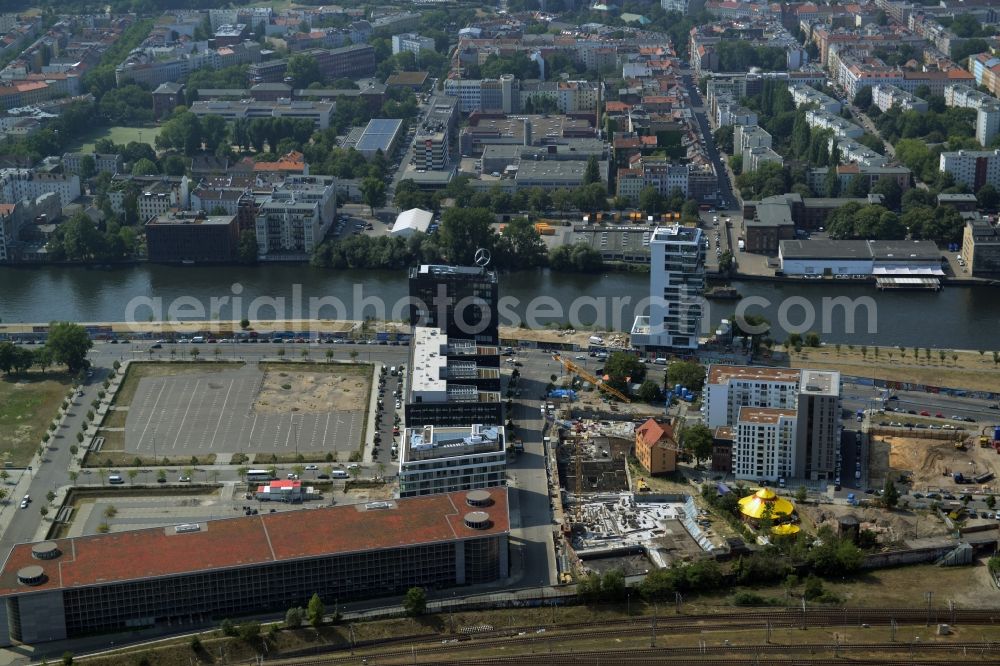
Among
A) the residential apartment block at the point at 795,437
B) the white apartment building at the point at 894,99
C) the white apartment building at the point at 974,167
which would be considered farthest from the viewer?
the white apartment building at the point at 894,99

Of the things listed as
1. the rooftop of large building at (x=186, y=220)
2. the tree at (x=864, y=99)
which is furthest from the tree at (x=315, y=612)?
the tree at (x=864, y=99)

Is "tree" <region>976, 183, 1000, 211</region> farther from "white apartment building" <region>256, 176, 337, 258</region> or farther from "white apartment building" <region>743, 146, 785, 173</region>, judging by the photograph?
"white apartment building" <region>256, 176, 337, 258</region>

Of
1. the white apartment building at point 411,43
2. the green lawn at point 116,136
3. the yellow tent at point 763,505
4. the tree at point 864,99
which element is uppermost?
the white apartment building at point 411,43

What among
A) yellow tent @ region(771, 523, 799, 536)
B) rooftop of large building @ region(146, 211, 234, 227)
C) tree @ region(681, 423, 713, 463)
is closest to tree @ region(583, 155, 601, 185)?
rooftop of large building @ region(146, 211, 234, 227)

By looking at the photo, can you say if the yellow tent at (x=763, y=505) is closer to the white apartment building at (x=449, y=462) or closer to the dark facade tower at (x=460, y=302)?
the white apartment building at (x=449, y=462)

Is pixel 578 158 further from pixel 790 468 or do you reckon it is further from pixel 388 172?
pixel 790 468

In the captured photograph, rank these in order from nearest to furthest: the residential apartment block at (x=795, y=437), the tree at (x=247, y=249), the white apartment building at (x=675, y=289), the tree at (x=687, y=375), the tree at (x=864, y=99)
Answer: the residential apartment block at (x=795, y=437) → the tree at (x=687, y=375) → the white apartment building at (x=675, y=289) → the tree at (x=247, y=249) → the tree at (x=864, y=99)

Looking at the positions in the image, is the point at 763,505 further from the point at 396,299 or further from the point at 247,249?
the point at 247,249

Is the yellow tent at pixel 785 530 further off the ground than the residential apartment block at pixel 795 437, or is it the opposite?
the residential apartment block at pixel 795 437
